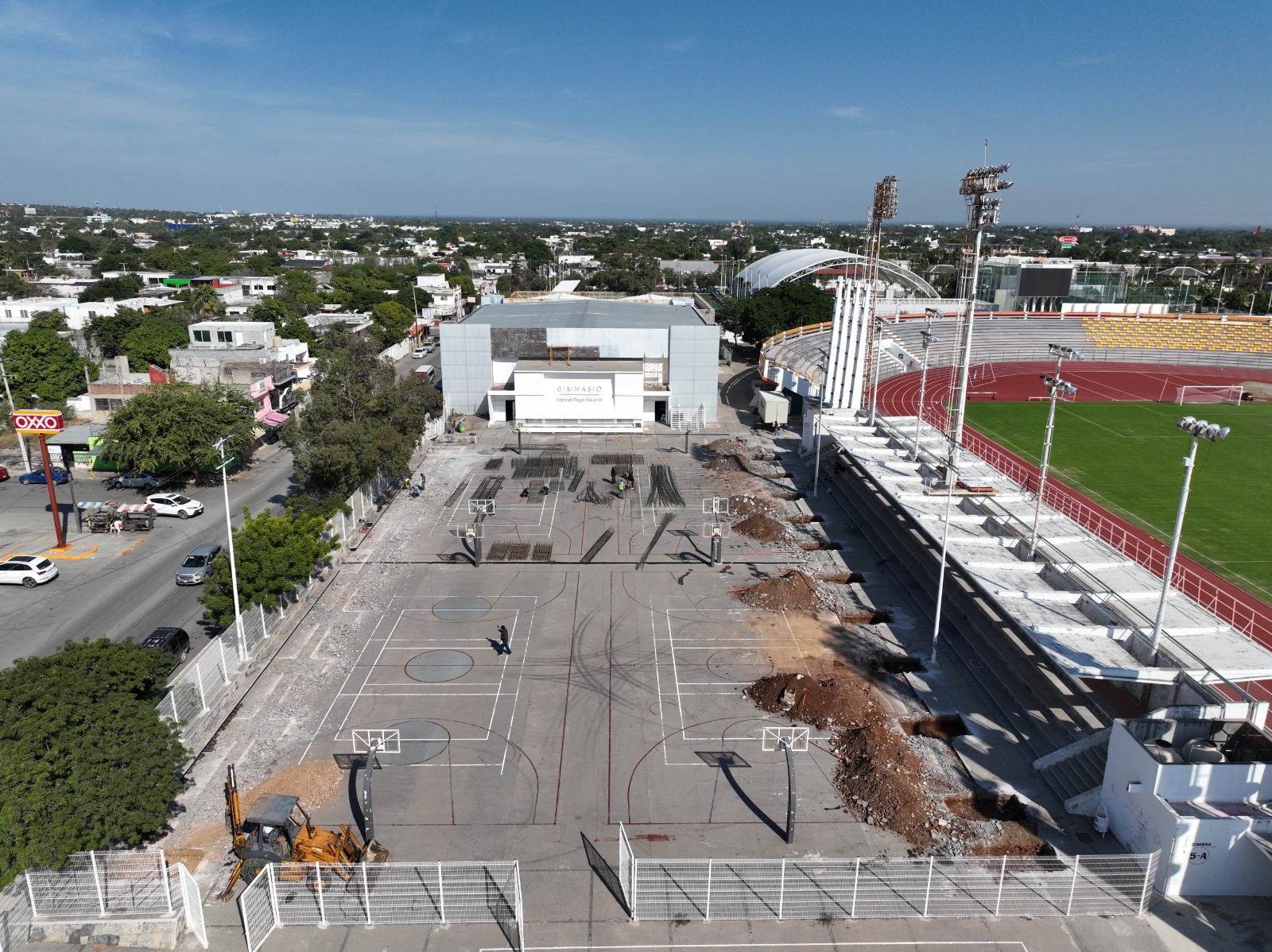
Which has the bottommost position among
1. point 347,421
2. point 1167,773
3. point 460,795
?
point 460,795

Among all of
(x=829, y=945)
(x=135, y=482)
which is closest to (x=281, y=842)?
(x=829, y=945)

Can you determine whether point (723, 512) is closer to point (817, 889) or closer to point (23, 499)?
point (817, 889)

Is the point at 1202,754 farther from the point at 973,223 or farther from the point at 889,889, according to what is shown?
the point at 973,223

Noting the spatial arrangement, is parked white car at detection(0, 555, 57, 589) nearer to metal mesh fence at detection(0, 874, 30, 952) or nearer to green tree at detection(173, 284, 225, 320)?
metal mesh fence at detection(0, 874, 30, 952)

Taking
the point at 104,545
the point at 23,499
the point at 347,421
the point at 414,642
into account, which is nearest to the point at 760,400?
the point at 347,421

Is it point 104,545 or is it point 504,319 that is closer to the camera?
point 104,545

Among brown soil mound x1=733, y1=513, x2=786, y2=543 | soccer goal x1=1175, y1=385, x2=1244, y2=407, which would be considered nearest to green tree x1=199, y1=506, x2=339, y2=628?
brown soil mound x1=733, y1=513, x2=786, y2=543

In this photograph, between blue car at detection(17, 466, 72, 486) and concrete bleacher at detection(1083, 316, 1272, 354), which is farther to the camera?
concrete bleacher at detection(1083, 316, 1272, 354)
